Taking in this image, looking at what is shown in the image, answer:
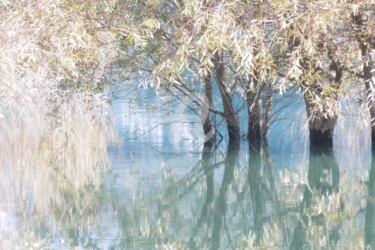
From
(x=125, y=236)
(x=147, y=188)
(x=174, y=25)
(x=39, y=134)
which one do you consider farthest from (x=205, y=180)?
(x=39, y=134)

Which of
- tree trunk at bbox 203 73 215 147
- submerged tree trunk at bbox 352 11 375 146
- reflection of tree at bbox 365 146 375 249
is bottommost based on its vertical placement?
reflection of tree at bbox 365 146 375 249

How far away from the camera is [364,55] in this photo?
747cm

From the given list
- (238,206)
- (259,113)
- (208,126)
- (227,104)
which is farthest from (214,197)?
(208,126)

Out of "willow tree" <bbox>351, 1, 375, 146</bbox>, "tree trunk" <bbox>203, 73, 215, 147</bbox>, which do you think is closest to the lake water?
"tree trunk" <bbox>203, 73, 215, 147</bbox>

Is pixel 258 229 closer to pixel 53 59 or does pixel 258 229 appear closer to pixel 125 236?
pixel 125 236

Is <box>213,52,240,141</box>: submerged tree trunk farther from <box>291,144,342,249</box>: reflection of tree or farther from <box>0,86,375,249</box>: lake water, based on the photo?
<box>291,144,342,249</box>: reflection of tree

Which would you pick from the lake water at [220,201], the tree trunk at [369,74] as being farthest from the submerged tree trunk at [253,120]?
the tree trunk at [369,74]

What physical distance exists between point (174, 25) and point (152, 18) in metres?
0.32

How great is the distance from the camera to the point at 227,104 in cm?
952

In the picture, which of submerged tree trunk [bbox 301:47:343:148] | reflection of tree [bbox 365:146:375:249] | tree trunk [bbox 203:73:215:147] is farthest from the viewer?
tree trunk [bbox 203:73:215:147]

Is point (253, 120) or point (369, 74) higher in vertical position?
point (369, 74)

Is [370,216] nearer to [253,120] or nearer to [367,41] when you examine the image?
[367,41]

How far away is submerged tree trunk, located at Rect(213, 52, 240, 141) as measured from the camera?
905 cm

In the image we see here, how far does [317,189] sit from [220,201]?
38.3 inches
